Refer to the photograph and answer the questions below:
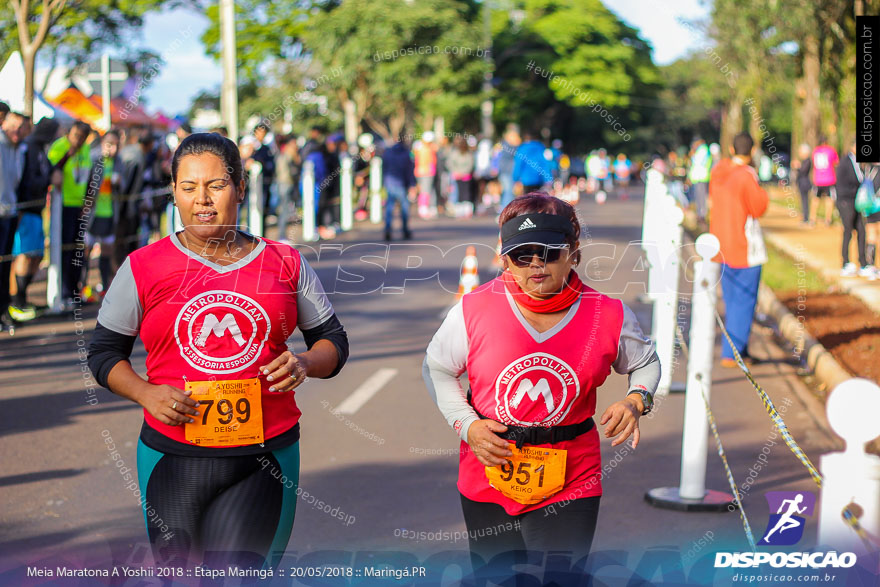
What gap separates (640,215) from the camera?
106 feet

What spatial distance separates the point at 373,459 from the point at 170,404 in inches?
152

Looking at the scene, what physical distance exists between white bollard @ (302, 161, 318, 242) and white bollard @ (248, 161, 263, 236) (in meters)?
2.46

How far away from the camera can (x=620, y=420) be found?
3225mm

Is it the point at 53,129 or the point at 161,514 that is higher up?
the point at 53,129

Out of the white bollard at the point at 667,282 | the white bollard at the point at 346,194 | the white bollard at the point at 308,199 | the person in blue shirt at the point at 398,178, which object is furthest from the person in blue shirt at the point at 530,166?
the white bollard at the point at 667,282

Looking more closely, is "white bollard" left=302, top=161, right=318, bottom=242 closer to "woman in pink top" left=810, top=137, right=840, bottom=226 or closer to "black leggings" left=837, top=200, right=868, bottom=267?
"black leggings" left=837, top=200, right=868, bottom=267

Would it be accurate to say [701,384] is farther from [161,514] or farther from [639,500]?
[161,514]

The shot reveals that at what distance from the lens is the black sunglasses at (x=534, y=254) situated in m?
3.23

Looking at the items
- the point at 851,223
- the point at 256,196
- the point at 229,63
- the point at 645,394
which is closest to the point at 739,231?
the point at 645,394

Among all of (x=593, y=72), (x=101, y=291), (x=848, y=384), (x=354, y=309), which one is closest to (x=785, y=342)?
(x=354, y=309)

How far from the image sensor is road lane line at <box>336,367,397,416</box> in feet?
26.4

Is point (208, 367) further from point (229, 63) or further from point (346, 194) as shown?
point (346, 194)

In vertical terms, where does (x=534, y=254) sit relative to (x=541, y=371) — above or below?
above

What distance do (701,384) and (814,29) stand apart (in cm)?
2246
